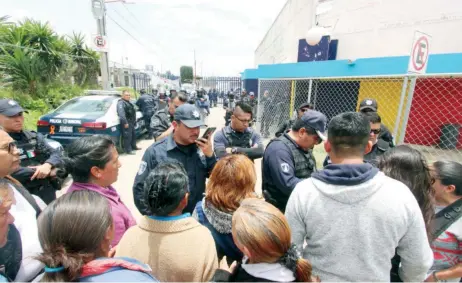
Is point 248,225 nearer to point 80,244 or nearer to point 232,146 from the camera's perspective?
point 80,244

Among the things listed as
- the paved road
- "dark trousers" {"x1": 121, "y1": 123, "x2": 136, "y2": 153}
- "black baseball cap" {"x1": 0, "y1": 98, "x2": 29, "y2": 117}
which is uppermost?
"black baseball cap" {"x1": 0, "y1": 98, "x2": 29, "y2": 117}

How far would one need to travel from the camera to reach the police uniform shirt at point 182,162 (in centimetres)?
205

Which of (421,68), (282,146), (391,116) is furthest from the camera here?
(391,116)

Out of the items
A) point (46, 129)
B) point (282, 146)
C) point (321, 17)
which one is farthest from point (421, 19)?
point (46, 129)

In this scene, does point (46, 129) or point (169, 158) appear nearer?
point (169, 158)

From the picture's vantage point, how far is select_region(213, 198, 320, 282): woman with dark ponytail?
1.01 metres

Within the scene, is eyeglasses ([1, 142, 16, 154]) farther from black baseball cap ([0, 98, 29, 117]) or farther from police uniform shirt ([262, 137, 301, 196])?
police uniform shirt ([262, 137, 301, 196])

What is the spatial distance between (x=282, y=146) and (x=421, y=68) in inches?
81.2

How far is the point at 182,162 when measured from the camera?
2.16 meters

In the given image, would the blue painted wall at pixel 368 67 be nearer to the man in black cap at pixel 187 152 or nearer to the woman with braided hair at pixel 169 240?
the man in black cap at pixel 187 152

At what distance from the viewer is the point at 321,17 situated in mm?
10227

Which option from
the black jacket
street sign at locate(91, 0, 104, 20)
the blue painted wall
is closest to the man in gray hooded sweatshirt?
the blue painted wall

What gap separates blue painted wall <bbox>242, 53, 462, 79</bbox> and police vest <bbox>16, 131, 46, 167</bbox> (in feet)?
22.1

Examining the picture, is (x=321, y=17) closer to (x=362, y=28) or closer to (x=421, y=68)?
(x=362, y=28)
